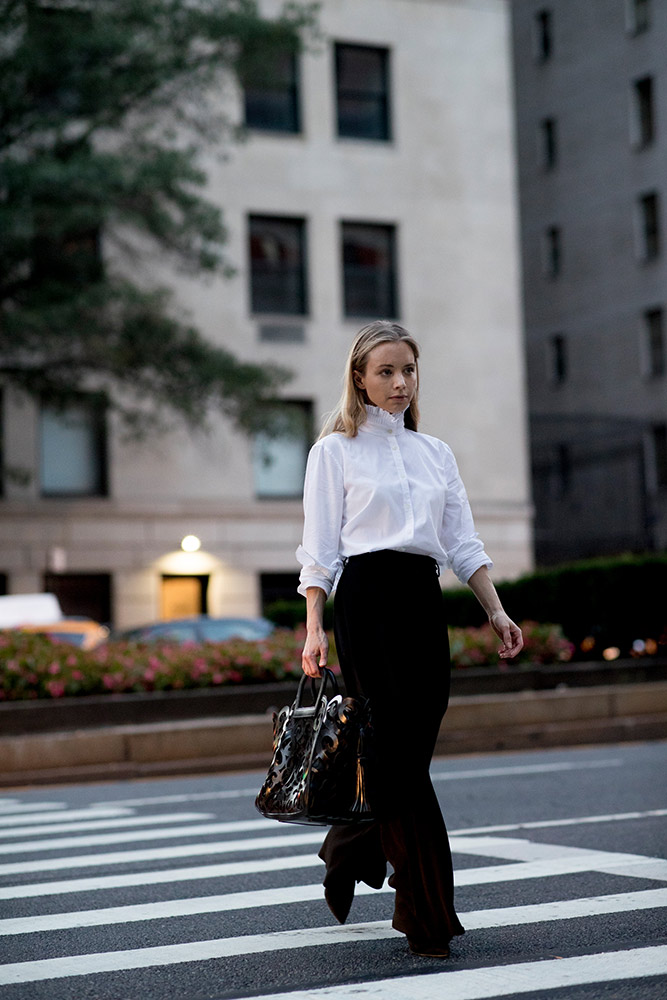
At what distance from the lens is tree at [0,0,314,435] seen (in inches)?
1028

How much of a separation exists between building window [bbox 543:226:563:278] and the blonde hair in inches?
1784

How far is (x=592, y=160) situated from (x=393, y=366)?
146 ft

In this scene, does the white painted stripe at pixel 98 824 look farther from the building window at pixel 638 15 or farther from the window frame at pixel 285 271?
the building window at pixel 638 15

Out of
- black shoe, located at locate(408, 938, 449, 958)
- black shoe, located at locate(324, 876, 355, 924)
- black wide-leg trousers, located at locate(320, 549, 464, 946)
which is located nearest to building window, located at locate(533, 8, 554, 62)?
black wide-leg trousers, located at locate(320, 549, 464, 946)

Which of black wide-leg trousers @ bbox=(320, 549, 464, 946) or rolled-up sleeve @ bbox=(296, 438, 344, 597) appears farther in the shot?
rolled-up sleeve @ bbox=(296, 438, 344, 597)

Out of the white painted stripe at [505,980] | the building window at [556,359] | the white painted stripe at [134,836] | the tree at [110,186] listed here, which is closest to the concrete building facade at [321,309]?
the tree at [110,186]

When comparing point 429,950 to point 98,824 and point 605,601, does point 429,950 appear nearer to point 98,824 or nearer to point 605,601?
point 98,824

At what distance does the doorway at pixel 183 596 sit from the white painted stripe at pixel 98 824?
2389 cm

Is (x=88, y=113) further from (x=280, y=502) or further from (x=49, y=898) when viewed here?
(x=49, y=898)

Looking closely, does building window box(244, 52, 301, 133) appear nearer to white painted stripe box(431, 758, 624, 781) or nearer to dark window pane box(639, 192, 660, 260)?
dark window pane box(639, 192, 660, 260)

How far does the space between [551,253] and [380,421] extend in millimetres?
45653

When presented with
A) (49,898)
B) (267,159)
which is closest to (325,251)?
(267,159)

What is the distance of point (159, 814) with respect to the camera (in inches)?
402

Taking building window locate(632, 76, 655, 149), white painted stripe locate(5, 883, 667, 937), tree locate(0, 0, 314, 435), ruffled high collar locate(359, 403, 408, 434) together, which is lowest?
white painted stripe locate(5, 883, 667, 937)
